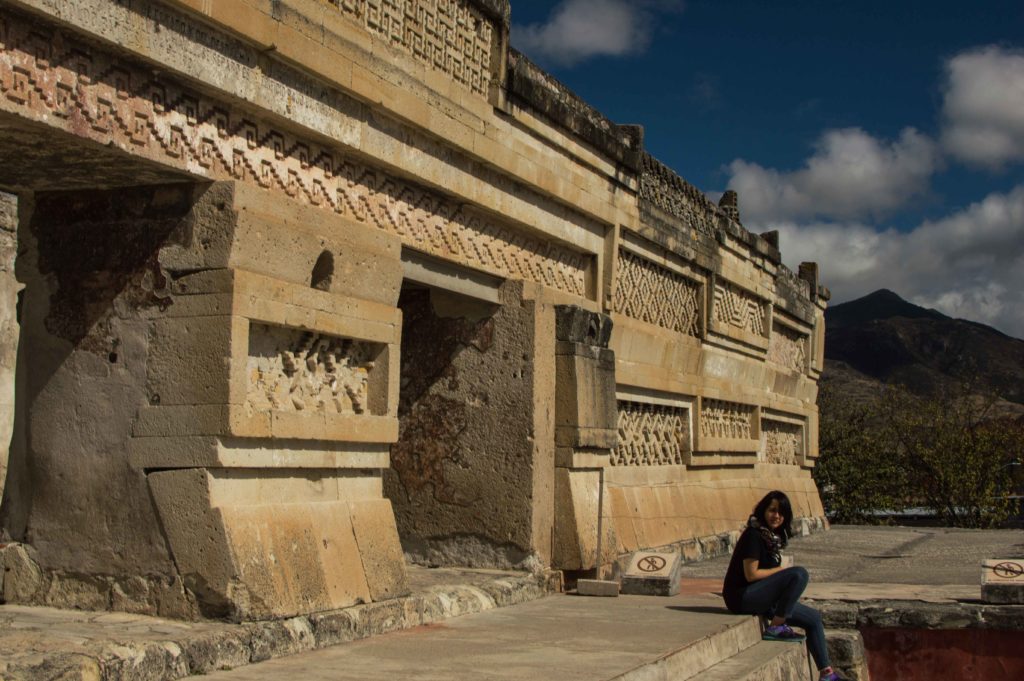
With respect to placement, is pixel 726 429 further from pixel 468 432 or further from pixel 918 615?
pixel 468 432

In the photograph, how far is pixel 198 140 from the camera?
16.5ft

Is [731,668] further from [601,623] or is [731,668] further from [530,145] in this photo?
[530,145]

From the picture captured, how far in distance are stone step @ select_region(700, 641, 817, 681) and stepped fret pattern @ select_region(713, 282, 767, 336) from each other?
5706mm

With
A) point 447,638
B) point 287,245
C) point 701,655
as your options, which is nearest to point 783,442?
point 701,655

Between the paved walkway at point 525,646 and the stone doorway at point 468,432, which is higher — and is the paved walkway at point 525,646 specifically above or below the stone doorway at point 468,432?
below

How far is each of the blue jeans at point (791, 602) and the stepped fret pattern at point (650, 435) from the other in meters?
2.95

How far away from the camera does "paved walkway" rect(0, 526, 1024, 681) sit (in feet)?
13.7

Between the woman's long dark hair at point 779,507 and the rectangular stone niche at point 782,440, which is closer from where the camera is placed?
the woman's long dark hair at point 779,507

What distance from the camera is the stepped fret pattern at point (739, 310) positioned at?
11.8 m

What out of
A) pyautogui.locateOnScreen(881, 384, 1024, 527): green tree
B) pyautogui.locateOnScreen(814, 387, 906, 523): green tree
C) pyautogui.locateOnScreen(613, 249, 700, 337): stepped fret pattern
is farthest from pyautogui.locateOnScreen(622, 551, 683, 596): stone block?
pyautogui.locateOnScreen(881, 384, 1024, 527): green tree

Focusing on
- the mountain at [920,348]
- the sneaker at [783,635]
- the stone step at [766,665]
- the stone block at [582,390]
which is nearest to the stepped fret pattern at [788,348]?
the stone block at [582,390]

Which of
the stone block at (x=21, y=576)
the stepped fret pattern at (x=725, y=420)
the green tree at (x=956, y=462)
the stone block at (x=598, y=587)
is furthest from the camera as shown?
the green tree at (x=956, y=462)

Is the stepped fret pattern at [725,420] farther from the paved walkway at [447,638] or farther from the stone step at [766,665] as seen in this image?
the stone step at [766,665]

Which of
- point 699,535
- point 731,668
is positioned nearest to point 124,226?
point 731,668
